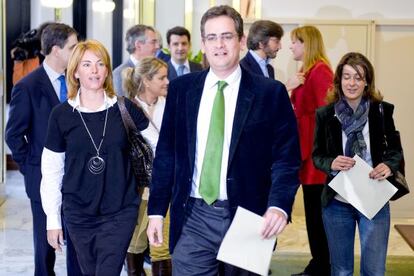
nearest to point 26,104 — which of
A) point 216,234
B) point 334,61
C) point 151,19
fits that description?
point 216,234

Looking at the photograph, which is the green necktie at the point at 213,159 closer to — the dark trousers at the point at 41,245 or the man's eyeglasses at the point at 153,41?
the dark trousers at the point at 41,245

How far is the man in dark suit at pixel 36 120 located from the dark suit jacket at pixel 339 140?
1.46 meters

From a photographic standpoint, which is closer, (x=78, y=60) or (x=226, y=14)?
(x=226, y=14)

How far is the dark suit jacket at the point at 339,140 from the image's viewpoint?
4035 mm

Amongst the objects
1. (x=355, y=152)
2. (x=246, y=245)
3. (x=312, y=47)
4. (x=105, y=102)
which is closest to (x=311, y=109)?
(x=312, y=47)

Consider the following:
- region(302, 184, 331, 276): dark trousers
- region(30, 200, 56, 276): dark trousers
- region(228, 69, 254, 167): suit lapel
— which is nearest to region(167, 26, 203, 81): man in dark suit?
region(302, 184, 331, 276): dark trousers

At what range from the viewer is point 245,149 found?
291 centimetres

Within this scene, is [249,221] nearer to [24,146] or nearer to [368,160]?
[368,160]

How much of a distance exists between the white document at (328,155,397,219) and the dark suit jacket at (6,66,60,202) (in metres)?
1.59

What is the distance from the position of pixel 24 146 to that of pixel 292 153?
193 cm

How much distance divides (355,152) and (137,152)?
3.69ft

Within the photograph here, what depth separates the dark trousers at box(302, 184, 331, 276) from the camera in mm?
5152

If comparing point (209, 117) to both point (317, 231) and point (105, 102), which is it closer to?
point (105, 102)

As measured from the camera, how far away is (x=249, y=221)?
2.80 meters
